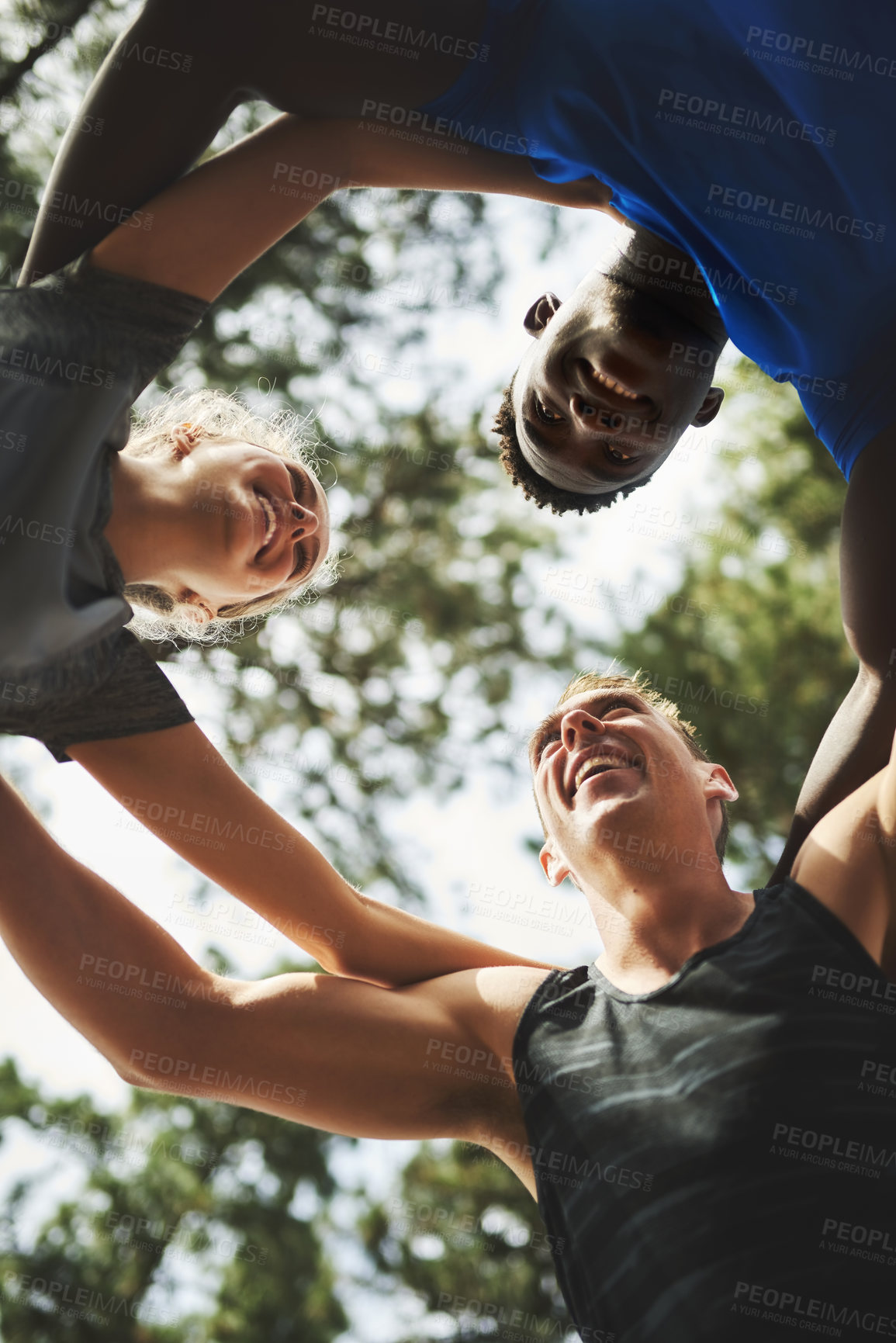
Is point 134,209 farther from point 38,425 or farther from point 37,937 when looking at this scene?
point 37,937

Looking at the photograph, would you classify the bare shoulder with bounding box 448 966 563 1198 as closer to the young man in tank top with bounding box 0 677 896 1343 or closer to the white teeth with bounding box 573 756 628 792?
the young man in tank top with bounding box 0 677 896 1343

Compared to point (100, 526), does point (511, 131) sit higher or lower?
higher

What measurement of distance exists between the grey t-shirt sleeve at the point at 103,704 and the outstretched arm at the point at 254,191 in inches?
30.1

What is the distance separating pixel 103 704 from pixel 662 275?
4.98 feet

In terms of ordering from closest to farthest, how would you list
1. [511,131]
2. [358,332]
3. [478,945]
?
[511,131]
[478,945]
[358,332]

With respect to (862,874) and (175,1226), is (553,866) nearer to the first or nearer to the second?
(862,874)

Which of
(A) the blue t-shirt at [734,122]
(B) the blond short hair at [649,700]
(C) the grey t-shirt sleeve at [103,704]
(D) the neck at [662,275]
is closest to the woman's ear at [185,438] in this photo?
(C) the grey t-shirt sleeve at [103,704]

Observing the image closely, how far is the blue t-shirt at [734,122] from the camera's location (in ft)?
6.24

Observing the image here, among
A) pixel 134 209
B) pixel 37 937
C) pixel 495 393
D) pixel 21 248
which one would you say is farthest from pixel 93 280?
pixel 495 393

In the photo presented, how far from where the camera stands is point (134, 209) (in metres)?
1.84

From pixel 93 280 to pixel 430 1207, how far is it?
5.24 m

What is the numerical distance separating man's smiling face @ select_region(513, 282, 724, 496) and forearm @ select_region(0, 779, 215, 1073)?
4.76 ft

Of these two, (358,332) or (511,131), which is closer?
(511,131)

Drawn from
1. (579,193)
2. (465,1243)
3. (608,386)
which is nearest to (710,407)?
(608,386)
